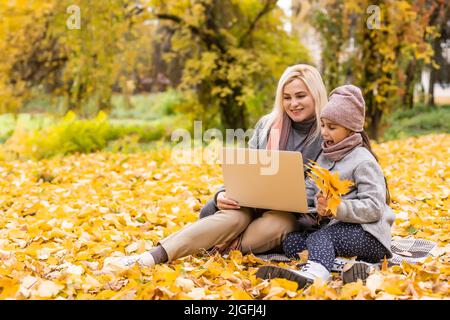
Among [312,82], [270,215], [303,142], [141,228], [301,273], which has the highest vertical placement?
[312,82]

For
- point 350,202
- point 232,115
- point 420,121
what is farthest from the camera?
point 420,121

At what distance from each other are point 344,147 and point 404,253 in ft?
2.22

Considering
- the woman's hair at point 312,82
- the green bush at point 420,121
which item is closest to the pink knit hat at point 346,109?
the woman's hair at point 312,82

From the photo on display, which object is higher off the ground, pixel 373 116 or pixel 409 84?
pixel 409 84

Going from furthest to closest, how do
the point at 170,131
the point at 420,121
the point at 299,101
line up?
the point at 420,121, the point at 170,131, the point at 299,101

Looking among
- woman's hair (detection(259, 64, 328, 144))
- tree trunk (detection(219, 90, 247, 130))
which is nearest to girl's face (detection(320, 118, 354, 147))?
woman's hair (detection(259, 64, 328, 144))

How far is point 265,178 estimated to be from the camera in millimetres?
2898

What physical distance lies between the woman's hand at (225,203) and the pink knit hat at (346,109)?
25.5 inches

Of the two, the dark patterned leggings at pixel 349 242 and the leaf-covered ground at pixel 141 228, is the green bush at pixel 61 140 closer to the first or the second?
the leaf-covered ground at pixel 141 228

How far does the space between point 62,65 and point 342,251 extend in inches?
342

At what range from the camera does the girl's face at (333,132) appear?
296 cm

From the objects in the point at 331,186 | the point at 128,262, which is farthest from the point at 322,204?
the point at 128,262

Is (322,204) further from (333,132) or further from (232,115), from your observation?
(232,115)

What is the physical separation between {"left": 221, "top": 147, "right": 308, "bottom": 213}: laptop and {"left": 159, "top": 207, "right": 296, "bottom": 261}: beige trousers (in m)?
0.10
